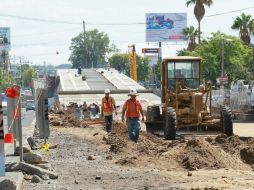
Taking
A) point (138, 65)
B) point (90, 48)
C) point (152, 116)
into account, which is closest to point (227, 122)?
point (152, 116)

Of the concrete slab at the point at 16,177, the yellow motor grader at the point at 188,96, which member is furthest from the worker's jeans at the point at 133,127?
the concrete slab at the point at 16,177

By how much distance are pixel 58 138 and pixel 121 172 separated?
380 inches

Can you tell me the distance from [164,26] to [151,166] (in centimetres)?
11660

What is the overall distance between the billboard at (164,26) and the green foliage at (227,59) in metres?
51.5

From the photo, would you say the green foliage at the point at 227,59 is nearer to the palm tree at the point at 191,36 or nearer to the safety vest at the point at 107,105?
the palm tree at the point at 191,36

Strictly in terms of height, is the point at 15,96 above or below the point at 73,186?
above

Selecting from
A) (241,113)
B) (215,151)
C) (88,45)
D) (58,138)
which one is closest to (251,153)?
(215,151)

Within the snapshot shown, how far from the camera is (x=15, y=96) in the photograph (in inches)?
562

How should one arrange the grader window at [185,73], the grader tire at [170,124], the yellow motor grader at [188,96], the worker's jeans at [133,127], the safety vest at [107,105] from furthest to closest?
1. the grader window at [185,73]
2. the yellow motor grader at [188,96]
3. the safety vest at [107,105]
4. the grader tire at [170,124]
5. the worker's jeans at [133,127]

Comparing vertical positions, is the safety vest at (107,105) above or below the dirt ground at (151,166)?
above

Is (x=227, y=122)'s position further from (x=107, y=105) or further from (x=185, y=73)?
(x=107, y=105)

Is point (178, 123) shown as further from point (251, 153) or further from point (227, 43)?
point (227, 43)

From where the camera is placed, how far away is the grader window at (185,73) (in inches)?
981

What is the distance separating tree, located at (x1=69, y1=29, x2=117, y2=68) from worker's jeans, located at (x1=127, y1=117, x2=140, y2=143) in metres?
169
